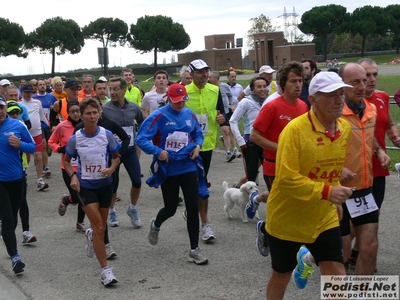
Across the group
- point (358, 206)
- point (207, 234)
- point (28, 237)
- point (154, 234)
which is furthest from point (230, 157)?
point (358, 206)

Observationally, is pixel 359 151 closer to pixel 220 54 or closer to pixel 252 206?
pixel 252 206

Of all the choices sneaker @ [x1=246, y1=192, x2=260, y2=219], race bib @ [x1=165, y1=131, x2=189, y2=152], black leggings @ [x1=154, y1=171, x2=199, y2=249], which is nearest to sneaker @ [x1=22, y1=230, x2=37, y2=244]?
black leggings @ [x1=154, y1=171, x2=199, y2=249]

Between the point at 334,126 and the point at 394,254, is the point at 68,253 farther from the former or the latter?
the point at 334,126

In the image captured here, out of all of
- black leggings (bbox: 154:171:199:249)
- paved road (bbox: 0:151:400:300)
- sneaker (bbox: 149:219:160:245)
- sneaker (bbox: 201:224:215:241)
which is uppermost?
black leggings (bbox: 154:171:199:249)

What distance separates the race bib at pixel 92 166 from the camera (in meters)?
6.89

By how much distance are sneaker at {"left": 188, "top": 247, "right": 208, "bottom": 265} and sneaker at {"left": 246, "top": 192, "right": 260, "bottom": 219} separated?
167 cm

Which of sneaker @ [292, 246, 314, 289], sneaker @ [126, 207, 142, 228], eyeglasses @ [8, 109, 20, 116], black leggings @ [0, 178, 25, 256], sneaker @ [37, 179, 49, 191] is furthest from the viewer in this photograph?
sneaker @ [37, 179, 49, 191]

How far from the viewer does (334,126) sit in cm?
443

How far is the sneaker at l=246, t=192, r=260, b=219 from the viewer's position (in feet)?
28.3

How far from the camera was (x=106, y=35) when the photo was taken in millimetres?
103875

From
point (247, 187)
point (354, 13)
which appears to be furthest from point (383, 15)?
point (247, 187)

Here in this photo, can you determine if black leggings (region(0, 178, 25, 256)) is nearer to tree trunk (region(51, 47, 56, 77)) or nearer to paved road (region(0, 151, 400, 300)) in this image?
paved road (region(0, 151, 400, 300))

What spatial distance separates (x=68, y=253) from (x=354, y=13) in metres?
97.9

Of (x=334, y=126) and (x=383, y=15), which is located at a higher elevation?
(x=383, y=15)
